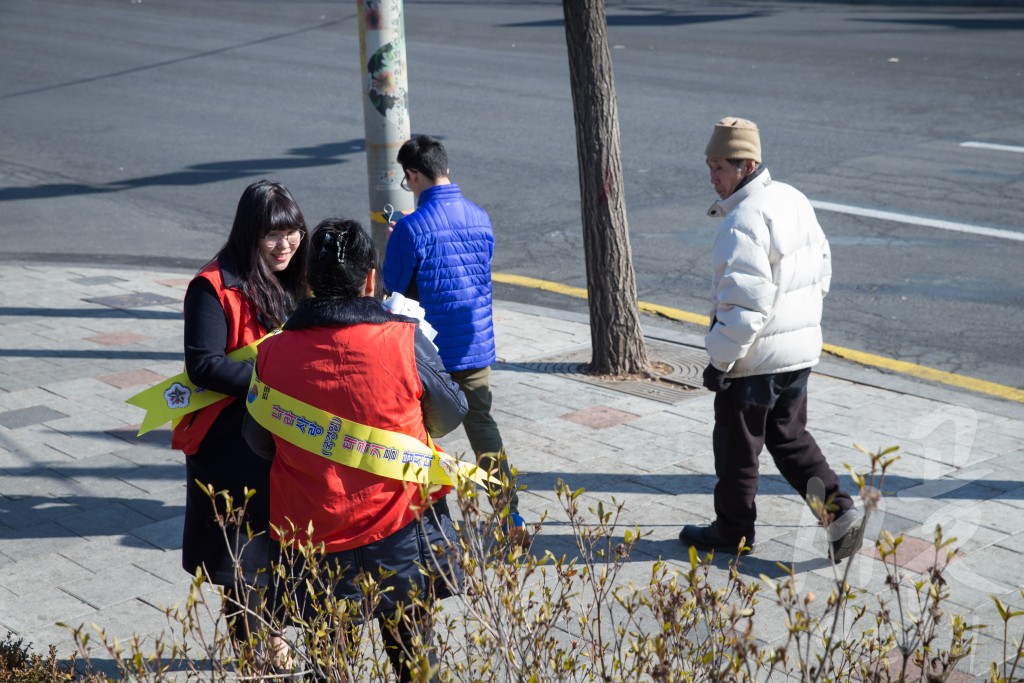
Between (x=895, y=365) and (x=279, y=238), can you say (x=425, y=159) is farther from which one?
(x=895, y=365)

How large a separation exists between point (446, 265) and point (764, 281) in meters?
1.34

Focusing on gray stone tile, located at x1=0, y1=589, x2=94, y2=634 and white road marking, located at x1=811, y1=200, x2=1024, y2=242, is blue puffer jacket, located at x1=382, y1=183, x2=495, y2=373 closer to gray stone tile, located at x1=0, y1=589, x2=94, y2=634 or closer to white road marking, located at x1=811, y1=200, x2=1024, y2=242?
gray stone tile, located at x1=0, y1=589, x2=94, y2=634

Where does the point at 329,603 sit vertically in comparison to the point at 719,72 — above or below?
below

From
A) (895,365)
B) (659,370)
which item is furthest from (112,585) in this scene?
(895,365)

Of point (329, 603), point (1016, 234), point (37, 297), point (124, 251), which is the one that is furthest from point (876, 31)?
point (329, 603)

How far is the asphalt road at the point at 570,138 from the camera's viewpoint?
31.8ft

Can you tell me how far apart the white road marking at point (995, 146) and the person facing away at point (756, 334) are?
32.0ft

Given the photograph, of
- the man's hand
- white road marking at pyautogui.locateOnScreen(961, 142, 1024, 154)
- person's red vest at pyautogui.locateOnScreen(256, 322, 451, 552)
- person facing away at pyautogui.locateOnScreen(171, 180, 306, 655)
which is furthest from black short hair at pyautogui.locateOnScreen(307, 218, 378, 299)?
white road marking at pyautogui.locateOnScreen(961, 142, 1024, 154)

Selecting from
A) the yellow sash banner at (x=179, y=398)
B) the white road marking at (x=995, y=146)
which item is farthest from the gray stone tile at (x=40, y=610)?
the white road marking at (x=995, y=146)

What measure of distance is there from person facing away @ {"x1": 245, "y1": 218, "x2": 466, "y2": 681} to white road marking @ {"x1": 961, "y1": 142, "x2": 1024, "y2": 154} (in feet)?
39.1

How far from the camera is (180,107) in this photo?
1772cm

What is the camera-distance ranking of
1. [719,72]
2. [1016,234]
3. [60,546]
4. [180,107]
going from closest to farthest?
[60,546] → [1016,234] → [180,107] → [719,72]

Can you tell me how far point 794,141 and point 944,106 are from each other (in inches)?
132

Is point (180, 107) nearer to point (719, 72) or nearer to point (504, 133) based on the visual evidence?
point (504, 133)
